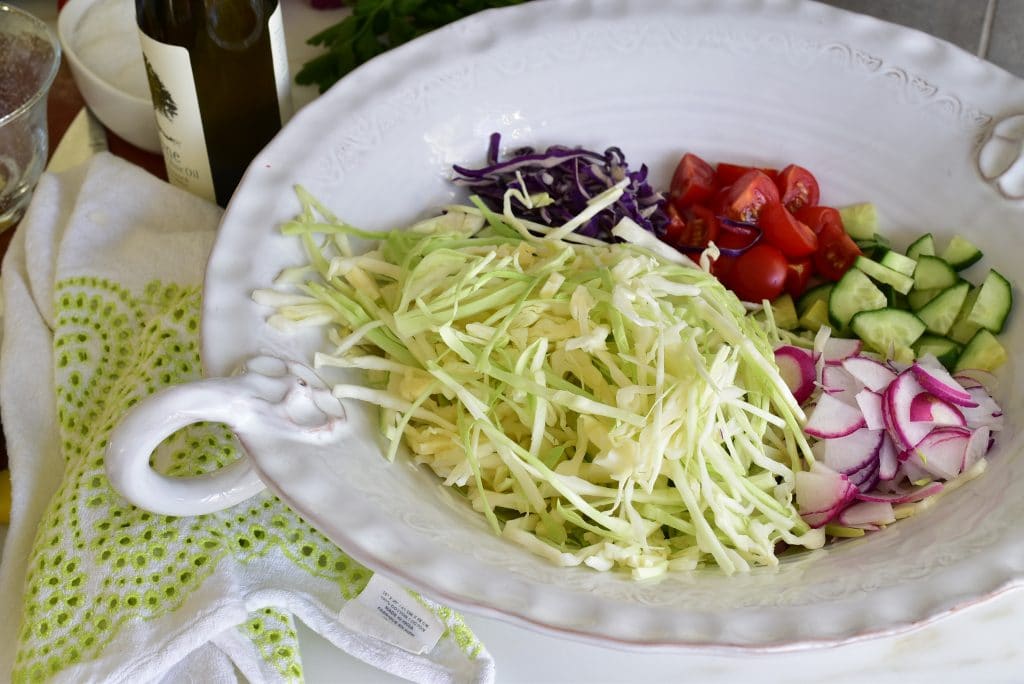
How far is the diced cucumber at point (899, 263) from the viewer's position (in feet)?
4.39

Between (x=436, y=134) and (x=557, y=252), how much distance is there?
0.28 meters

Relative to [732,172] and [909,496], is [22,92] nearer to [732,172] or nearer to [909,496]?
[732,172]

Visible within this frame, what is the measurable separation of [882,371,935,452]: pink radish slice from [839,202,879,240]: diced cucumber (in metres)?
0.31

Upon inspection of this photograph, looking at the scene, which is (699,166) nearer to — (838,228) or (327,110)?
(838,228)

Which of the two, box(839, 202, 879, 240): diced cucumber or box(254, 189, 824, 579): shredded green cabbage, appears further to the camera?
box(839, 202, 879, 240): diced cucumber

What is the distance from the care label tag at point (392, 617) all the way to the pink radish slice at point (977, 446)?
58 centimetres

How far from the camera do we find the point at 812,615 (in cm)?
92

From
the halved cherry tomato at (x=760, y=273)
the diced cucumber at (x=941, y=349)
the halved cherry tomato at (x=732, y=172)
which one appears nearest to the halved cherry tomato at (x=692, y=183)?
the halved cherry tomato at (x=732, y=172)

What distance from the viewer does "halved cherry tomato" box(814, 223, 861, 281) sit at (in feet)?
4.52

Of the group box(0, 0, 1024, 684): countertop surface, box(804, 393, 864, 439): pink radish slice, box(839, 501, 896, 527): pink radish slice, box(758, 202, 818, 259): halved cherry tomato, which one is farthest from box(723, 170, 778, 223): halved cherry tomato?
box(0, 0, 1024, 684): countertop surface

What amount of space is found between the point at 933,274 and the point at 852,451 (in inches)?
12.6

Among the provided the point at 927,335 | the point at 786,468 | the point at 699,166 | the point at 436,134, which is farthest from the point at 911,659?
the point at 436,134

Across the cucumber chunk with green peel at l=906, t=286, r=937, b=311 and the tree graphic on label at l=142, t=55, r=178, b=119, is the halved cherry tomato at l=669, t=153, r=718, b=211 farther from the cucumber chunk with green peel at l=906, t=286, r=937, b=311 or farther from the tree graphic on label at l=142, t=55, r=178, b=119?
the tree graphic on label at l=142, t=55, r=178, b=119

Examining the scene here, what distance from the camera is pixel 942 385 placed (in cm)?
115
